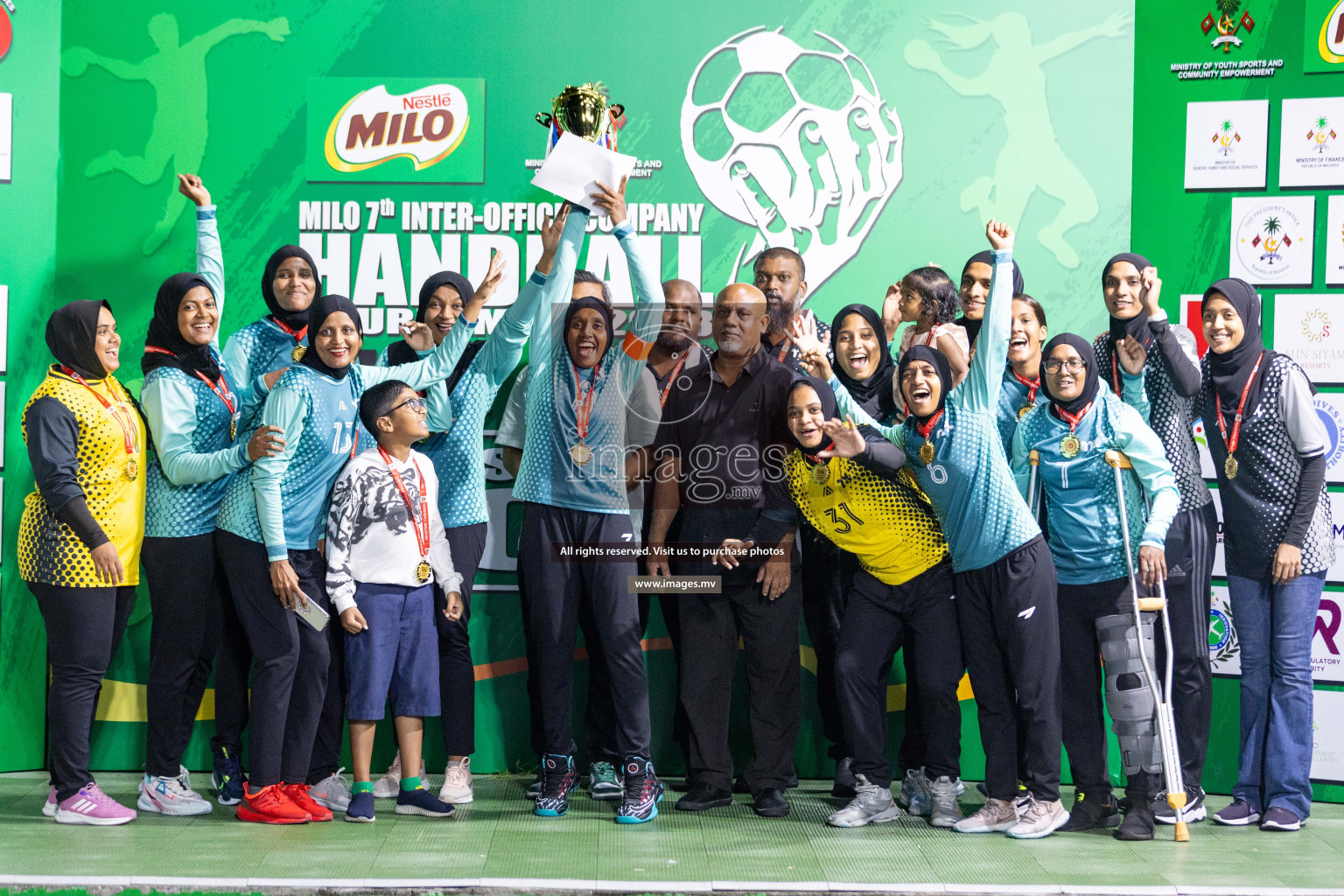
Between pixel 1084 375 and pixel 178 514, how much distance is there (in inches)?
129

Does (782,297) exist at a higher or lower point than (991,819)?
higher

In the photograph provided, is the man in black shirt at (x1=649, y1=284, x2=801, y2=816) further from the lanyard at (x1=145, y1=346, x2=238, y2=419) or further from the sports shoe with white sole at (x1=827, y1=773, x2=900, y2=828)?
the lanyard at (x1=145, y1=346, x2=238, y2=419)

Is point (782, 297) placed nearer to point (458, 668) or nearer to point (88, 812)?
point (458, 668)

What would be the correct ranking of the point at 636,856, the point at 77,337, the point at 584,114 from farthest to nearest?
1. the point at 584,114
2. the point at 77,337
3. the point at 636,856

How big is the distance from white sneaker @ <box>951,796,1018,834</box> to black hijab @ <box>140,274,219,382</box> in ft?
10.4

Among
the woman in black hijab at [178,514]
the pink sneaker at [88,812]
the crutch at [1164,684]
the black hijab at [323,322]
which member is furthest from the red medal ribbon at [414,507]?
the crutch at [1164,684]

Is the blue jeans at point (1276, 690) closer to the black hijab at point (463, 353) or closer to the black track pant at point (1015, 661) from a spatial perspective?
the black track pant at point (1015, 661)

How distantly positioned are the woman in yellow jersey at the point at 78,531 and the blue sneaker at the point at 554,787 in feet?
4.72

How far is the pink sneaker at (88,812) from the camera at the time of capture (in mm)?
3895

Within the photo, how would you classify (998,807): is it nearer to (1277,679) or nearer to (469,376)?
(1277,679)

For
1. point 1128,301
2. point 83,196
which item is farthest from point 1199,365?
point 83,196

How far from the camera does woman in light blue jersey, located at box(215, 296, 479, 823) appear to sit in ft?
12.8

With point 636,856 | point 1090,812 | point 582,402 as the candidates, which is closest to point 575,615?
point 582,402

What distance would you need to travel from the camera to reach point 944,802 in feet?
13.2
